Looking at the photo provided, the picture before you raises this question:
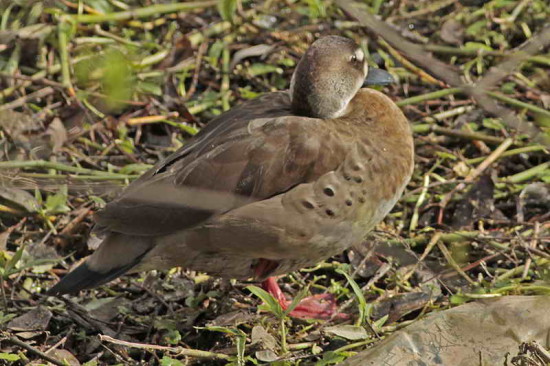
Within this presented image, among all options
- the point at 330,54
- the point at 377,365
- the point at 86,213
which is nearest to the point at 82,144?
the point at 86,213

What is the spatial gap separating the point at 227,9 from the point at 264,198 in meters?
2.19

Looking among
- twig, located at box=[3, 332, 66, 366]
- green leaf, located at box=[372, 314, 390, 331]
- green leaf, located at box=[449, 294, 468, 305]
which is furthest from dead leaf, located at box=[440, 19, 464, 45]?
twig, located at box=[3, 332, 66, 366]

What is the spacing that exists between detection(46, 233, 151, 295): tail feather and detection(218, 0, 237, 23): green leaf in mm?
2177

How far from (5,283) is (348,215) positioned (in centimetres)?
163

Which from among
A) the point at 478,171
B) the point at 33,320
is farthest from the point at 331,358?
the point at 478,171

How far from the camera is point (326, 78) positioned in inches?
151

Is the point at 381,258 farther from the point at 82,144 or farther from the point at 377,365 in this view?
the point at 82,144

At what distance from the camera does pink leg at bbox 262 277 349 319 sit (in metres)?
3.85

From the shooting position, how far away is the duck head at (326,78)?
3.79m

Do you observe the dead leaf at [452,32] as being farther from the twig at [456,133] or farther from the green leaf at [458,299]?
the green leaf at [458,299]

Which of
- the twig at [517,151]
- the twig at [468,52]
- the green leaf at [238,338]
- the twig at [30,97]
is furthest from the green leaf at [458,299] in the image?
the twig at [30,97]

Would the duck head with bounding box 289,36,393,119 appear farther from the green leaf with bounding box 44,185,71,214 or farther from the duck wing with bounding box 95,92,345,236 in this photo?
the green leaf with bounding box 44,185,71,214

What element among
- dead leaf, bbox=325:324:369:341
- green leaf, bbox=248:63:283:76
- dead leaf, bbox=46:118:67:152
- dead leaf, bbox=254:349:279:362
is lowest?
dead leaf, bbox=254:349:279:362

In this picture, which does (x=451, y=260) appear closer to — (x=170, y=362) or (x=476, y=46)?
(x=170, y=362)
